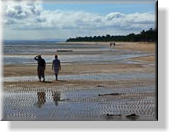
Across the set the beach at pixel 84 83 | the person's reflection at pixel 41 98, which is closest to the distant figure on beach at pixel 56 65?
the beach at pixel 84 83

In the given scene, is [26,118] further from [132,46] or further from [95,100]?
[132,46]

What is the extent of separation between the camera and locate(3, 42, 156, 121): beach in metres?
5.19

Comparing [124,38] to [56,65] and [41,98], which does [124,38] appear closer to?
[56,65]

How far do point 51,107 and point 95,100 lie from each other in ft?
0.97

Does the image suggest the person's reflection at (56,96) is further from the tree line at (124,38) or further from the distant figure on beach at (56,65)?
the tree line at (124,38)

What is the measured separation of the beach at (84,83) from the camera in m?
5.19

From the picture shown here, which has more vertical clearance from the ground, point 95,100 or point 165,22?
point 165,22

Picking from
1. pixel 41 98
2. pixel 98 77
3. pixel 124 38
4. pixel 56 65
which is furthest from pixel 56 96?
pixel 124 38

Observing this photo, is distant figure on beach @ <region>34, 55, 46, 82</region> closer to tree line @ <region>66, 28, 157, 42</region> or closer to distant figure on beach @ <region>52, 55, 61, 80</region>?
distant figure on beach @ <region>52, 55, 61, 80</region>

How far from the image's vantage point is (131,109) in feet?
17.0

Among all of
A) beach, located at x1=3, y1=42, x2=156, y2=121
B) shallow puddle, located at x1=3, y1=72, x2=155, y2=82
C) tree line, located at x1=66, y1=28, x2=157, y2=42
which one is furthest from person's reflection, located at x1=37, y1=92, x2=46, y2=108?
tree line, located at x1=66, y1=28, x2=157, y2=42

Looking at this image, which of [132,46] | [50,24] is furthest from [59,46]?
[132,46]

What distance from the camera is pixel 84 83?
5262 mm

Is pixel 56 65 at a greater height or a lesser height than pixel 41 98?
greater
